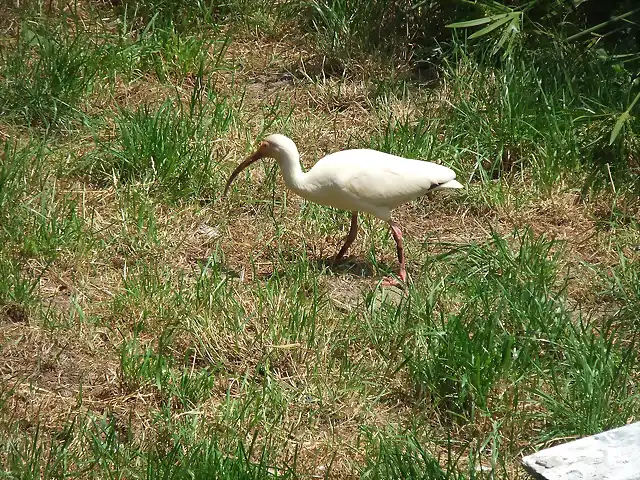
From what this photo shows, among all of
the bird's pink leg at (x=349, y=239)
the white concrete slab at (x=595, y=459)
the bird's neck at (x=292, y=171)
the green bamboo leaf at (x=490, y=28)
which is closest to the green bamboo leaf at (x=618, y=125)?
the green bamboo leaf at (x=490, y=28)

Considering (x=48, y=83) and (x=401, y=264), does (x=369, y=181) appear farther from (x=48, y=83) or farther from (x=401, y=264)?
(x=48, y=83)

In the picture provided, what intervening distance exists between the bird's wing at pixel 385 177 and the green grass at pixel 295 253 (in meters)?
0.32

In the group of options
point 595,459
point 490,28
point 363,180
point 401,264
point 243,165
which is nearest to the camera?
point 595,459

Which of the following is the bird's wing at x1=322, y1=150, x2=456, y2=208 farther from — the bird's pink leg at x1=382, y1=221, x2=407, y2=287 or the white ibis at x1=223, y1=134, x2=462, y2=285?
the bird's pink leg at x1=382, y1=221, x2=407, y2=287

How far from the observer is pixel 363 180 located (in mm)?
4902

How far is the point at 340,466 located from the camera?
3.83 meters

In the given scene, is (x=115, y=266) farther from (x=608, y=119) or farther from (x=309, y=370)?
(x=608, y=119)

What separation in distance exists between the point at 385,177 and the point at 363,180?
0.12m

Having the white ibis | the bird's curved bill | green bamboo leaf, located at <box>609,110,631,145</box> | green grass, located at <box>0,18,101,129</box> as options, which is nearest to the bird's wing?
the white ibis

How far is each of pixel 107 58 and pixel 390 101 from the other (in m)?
1.66

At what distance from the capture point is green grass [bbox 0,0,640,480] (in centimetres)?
395

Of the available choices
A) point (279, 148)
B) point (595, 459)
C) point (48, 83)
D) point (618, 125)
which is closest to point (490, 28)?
point (618, 125)

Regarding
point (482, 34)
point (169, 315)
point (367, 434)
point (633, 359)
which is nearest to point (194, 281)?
point (169, 315)

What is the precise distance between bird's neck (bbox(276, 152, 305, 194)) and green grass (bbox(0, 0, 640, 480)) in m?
0.31
